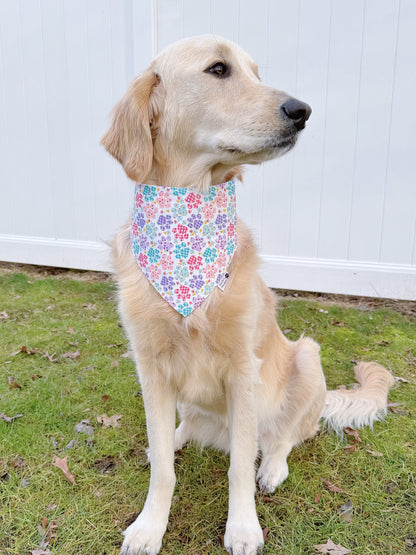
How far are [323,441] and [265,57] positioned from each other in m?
3.37

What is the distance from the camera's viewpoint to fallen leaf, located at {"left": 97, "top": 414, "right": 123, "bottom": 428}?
2.26 meters


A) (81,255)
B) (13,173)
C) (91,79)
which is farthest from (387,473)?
(13,173)

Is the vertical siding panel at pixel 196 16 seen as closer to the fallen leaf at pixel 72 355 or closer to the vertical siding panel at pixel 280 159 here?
the vertical siding panel at pixel 280 159

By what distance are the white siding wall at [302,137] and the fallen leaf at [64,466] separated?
202 centimetres

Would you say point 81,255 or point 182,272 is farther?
point 81,255

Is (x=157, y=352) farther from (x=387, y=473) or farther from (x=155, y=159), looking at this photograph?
(x=387, y=473)

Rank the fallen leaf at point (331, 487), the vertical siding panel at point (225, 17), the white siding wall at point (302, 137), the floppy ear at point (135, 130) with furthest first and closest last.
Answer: the vertical siding panel at point (225, 17), the white siding wall at point (302, 137), the fallen leaf at point (331, 487), the floppy ear at point (135, 130)

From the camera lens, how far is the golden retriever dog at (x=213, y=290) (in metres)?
1.50

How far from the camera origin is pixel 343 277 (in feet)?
13.4

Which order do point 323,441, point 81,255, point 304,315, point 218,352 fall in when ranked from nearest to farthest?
1. point 218,352
2. point 323,441
3. point 304,315
4. point 81,255

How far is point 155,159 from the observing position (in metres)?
1.63

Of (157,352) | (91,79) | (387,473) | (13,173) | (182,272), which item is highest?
(91,79)

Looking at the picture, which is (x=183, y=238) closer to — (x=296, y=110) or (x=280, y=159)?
(x=296, y=110)

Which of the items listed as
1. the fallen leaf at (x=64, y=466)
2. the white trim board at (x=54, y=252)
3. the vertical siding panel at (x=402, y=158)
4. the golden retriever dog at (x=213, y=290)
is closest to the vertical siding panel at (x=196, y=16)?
the vertical siding panel at (x=402, y=158)
